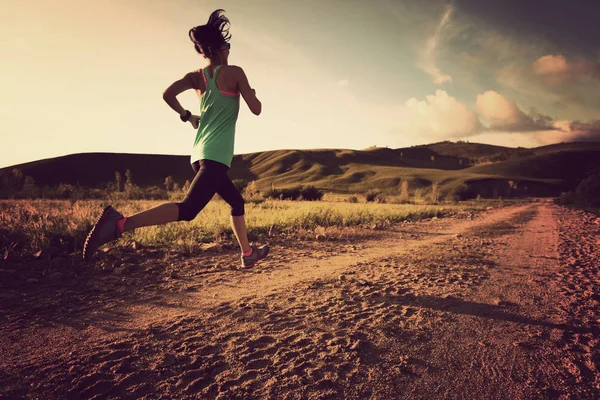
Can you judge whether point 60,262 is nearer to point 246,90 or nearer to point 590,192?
point 246,90

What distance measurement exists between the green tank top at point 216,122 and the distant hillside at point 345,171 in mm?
58663

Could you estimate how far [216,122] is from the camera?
3.53 m

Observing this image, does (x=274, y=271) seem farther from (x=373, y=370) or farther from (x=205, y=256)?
(x=373, y=370)

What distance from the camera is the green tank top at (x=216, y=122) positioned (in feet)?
11.3

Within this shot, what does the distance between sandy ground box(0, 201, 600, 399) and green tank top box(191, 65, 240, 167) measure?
5.92 feet

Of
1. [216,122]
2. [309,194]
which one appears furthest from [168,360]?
[309,194]

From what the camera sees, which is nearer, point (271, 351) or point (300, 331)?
point (271, 351)

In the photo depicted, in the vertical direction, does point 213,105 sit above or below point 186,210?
above

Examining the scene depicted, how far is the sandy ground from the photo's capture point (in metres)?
2.04

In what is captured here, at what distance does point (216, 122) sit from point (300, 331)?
7.98ft

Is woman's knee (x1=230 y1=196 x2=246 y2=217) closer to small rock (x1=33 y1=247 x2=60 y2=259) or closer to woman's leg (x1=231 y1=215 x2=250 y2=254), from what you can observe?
woman's leg (x1=231 y1=215 x2=250 y2=254)

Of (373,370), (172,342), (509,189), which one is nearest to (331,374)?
(373,370)

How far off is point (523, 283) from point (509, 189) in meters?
80.9

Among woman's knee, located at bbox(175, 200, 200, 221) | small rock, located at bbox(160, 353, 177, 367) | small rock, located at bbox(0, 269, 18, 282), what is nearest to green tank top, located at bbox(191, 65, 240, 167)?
woman's knee, located at bbox(175, 200, 200, 221)
